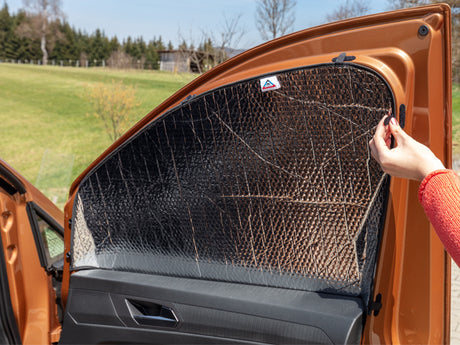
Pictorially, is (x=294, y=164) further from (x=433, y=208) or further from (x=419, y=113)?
(x=433, y=208)

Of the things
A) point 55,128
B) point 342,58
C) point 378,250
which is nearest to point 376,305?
point 378,250

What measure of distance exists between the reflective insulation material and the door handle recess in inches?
5.2

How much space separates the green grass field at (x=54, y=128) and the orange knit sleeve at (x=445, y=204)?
7.43 metres

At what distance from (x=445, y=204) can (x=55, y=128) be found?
19605 millimetres

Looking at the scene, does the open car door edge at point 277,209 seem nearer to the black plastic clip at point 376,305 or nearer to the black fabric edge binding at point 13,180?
the black plastic clip at point 376,305

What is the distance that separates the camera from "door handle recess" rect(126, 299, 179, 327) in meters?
1.62

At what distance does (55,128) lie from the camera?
18.7 meters

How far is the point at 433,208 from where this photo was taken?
0.92m

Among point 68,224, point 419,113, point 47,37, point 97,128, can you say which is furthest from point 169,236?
point 47,37

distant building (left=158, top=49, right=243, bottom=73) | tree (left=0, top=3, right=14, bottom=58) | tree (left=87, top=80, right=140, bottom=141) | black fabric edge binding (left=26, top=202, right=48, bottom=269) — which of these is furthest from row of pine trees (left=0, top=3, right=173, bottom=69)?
black fabric edge binding (left=26, top=202, right=48, bottom=269)

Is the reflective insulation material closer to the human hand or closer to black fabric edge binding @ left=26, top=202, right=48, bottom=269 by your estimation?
the human hand

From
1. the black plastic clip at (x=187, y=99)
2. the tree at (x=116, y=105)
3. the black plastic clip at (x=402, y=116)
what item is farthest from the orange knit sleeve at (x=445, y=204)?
the tree at (x=116, y=105)

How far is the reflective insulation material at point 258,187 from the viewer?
1.31 meters

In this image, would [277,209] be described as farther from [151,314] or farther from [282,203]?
[151,314]
